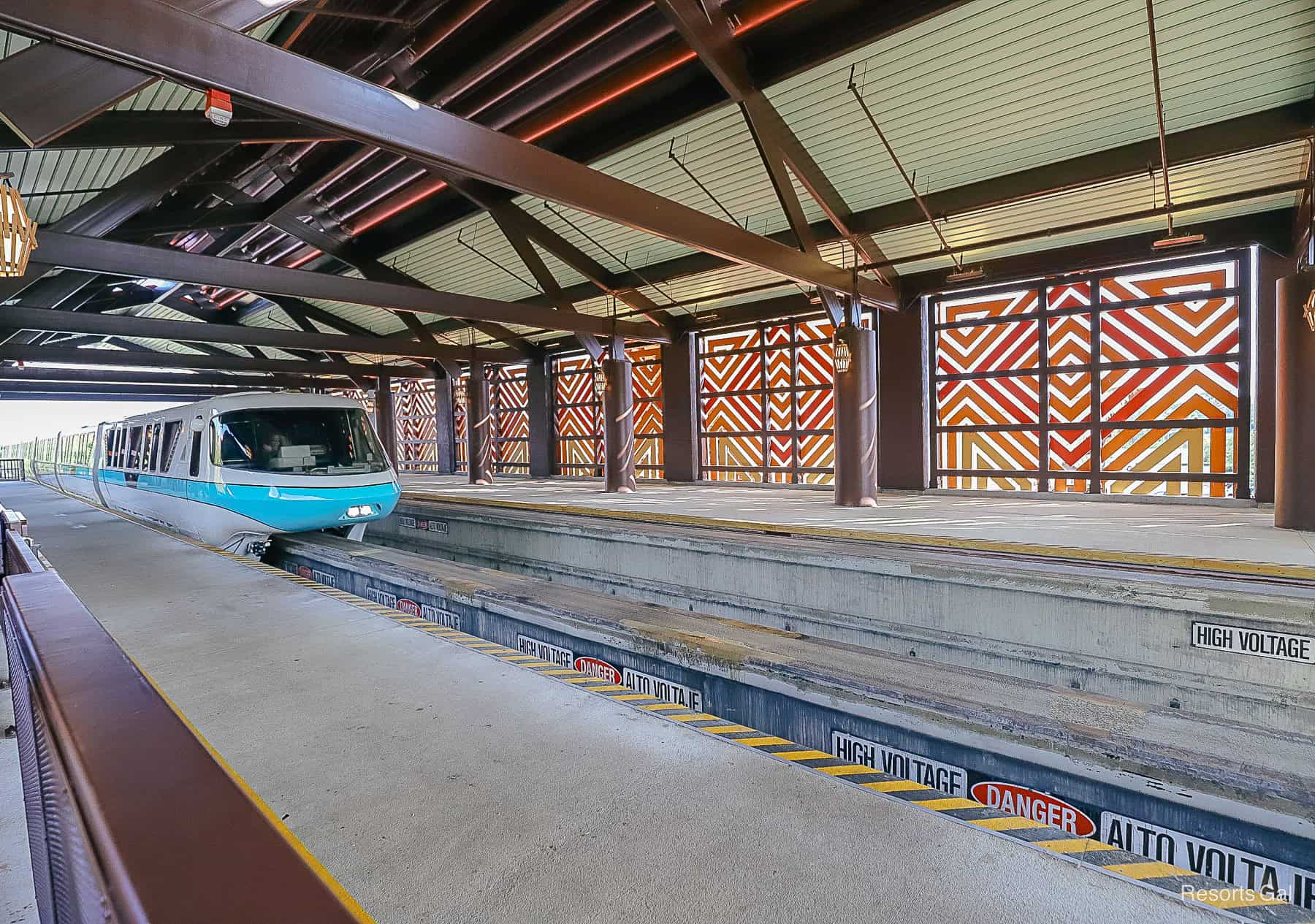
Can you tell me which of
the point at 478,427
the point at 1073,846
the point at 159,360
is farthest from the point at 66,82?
the point at 159,360

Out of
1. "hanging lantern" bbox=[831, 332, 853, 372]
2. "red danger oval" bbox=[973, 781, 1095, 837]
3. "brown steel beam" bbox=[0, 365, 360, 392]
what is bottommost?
"red danger oval" bbox=[973, 781, 1095, 837]

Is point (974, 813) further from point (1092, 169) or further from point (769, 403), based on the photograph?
point (769, 403)

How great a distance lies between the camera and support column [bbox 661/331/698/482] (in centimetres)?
1728

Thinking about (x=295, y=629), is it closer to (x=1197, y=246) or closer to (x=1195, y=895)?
(x=1195, y=895)

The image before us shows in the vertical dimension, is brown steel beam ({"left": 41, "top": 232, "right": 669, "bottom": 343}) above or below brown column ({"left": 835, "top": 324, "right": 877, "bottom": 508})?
above

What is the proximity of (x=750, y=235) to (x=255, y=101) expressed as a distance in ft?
20.4

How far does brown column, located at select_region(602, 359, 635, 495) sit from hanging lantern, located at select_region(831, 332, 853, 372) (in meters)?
5.29

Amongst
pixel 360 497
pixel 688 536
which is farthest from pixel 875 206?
pixel 360 497

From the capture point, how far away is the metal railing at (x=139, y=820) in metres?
0.78

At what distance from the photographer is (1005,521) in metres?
8.81

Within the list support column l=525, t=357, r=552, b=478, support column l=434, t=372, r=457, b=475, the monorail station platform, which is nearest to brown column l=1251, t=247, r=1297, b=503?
the monorail station platform

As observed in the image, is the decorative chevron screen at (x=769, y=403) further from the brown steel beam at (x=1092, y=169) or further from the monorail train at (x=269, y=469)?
the monorail train at (x=269, y=469)

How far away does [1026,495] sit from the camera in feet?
39.2

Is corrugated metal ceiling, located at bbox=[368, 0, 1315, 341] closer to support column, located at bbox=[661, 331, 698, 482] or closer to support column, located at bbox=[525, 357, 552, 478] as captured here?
support column, located at bbox=[661, 331, 698, 482]
